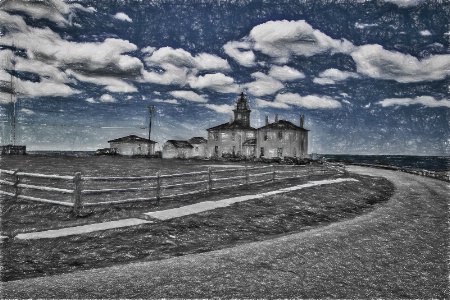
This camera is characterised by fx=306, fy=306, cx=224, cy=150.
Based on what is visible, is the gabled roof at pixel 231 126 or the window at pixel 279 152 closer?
the window at pixel 279 152

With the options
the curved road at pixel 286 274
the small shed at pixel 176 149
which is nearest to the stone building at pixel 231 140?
the small shed at pixel 176 149

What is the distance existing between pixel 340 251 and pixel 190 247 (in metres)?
3.03

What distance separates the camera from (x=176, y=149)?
71312mm

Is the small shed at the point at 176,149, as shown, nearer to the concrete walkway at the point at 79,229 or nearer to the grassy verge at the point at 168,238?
the grassy verge at the point at 168,238

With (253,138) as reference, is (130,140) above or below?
below

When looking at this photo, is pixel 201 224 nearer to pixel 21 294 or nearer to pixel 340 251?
pixel 340 251

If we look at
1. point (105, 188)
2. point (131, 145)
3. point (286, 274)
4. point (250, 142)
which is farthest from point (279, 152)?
point (286, 274)

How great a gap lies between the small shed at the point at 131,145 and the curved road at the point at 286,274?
6964 centimetres

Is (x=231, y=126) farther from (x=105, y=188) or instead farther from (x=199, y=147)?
(x=105, y=188)

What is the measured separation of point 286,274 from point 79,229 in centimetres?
495

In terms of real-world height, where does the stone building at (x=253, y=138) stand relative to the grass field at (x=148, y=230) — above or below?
above

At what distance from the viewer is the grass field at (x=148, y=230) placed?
5574mm

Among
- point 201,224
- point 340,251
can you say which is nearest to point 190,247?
point 201,224

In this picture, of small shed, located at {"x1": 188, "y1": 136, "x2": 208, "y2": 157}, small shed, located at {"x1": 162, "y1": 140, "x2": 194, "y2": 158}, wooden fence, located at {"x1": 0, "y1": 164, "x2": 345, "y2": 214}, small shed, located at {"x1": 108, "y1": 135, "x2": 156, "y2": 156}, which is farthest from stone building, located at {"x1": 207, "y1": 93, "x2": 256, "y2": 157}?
wooden fence, located at {"x1": 0, "y1": 164, "x2": 345, "y2": 214}
